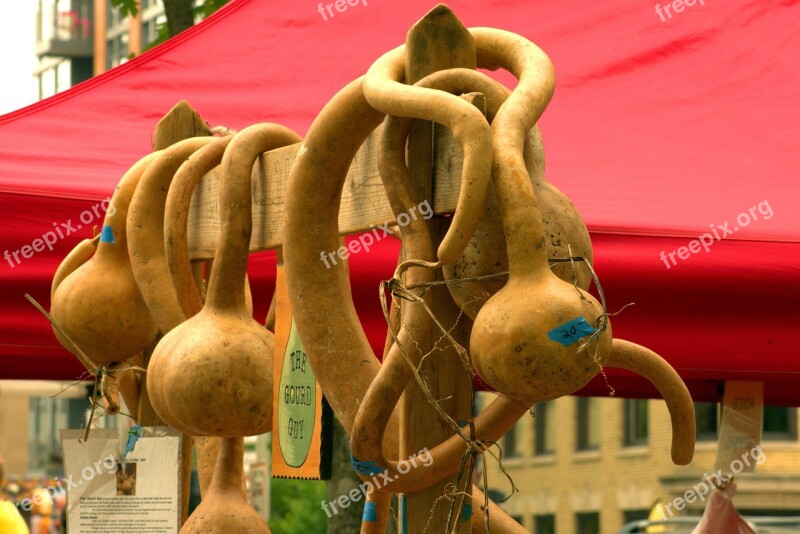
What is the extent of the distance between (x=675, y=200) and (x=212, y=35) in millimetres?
1217

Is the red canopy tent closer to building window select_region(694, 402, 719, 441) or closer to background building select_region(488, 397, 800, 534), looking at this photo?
background building select_region(488, 397, 800, 534)

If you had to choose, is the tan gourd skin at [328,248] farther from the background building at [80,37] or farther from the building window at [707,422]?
the background building at [80,37]

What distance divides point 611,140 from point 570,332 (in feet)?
5.11

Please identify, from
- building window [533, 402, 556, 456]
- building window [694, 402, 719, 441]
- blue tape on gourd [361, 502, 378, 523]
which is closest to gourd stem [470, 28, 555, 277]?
blue tape on gourd [361, 502, 378, 523]

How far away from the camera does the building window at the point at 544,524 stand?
74.5ft

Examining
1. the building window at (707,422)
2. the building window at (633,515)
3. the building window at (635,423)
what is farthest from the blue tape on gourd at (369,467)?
the building window at (633,515)

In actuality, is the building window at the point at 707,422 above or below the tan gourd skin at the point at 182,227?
above

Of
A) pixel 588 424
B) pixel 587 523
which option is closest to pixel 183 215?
pixel 588 424

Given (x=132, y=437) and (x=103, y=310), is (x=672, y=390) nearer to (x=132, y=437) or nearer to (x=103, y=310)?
(x=103, y=310)

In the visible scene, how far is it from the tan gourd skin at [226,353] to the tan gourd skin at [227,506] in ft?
0.32

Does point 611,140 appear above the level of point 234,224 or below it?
above

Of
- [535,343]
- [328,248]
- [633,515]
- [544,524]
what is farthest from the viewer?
[544,524]

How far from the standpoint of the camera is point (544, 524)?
2300cm

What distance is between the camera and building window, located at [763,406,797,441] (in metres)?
19.0
